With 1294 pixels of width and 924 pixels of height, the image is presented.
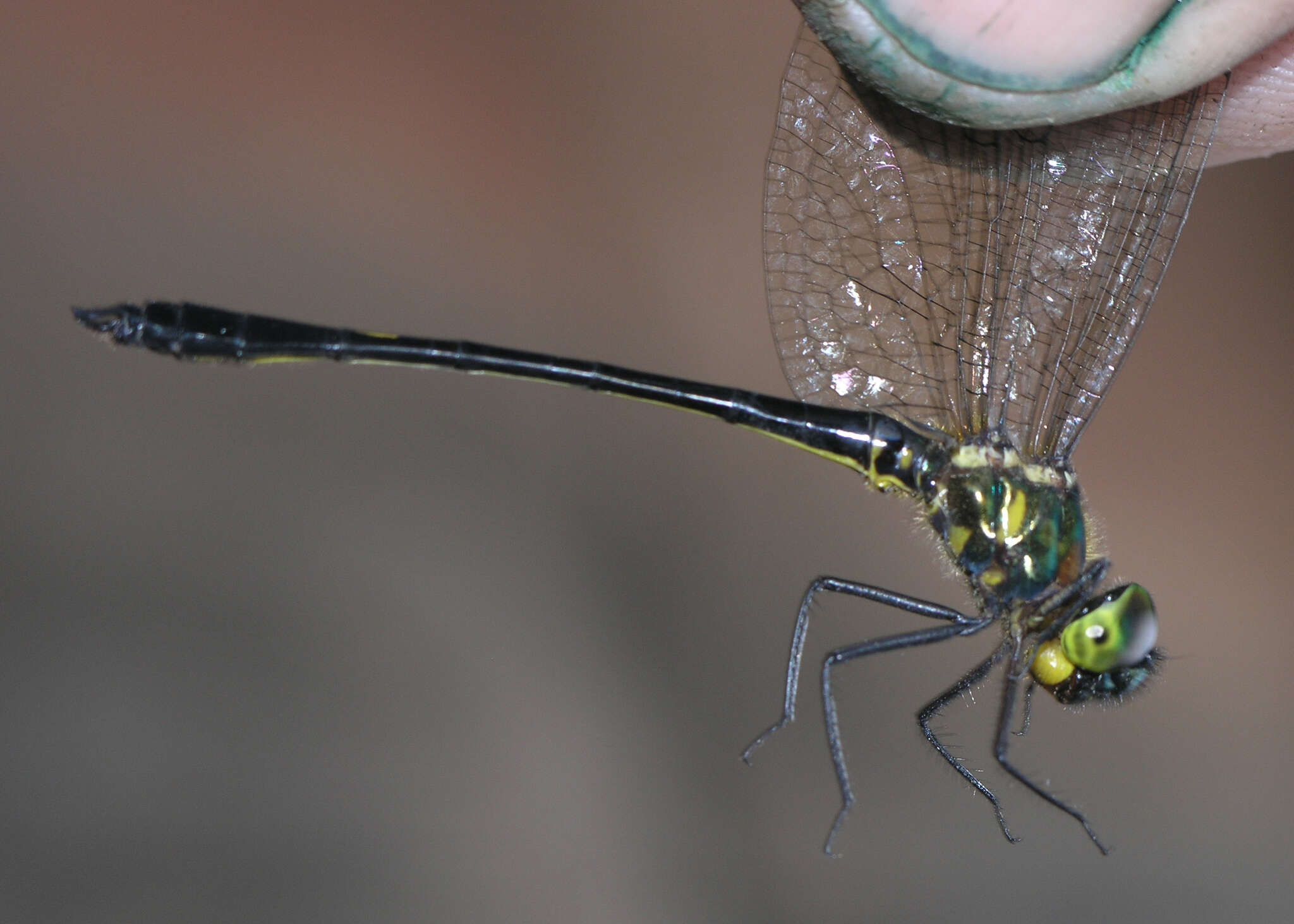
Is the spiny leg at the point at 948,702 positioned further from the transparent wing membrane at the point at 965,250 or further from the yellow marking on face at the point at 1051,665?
the transparent wing membrane at the point at 965,250

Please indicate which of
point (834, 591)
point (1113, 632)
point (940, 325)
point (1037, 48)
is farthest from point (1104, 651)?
point (1037, 48)

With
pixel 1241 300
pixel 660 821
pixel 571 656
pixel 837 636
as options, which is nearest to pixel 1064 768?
pixel 837 636

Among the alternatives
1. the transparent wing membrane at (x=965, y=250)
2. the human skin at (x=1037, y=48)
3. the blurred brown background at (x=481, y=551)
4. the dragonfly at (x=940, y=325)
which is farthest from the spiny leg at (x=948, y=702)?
the blurred brown background at (x=481, y=551)

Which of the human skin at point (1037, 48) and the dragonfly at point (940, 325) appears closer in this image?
the human skin at point (1037, 48)

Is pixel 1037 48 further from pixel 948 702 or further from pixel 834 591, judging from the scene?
pixel 948 702

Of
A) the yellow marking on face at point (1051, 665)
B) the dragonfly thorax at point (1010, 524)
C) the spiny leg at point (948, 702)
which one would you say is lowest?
the spiny leg at point (948, 702)

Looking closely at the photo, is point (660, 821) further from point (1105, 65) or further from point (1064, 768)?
point (1105, 65)
